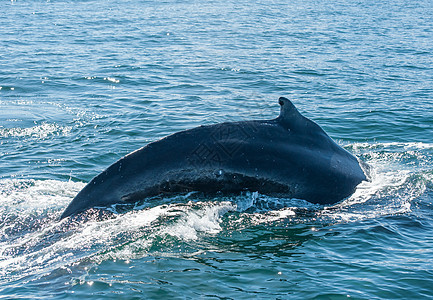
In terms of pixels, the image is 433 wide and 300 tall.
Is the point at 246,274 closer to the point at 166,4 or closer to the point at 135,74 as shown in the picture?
→ the point at 135,74

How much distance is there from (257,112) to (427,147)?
598 cm

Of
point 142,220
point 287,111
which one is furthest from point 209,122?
point 142,220

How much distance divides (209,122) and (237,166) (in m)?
8.12

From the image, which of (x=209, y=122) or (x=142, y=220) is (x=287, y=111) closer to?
(x=142, y=220)

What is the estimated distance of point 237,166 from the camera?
847 cm

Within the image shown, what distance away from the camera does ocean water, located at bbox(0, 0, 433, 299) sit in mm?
7637

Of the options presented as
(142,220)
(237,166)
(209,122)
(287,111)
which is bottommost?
(142,220)

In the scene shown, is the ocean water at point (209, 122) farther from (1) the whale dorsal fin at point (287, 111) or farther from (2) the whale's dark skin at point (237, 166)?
(1) the whale dorsal fin at point (287, 111)

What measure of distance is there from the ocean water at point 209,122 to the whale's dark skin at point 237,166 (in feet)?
1.01

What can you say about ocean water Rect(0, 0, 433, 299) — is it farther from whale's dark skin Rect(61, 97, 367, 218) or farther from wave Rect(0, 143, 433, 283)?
whale's dark skin Rect(61, 97, 367, 218)

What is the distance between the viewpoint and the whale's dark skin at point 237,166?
7.94 meters

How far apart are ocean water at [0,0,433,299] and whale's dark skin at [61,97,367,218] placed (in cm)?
31

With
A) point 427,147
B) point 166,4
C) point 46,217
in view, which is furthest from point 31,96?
point 166,4

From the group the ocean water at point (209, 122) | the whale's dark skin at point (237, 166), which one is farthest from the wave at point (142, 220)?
the whale's dark skin at point (237, 166)
